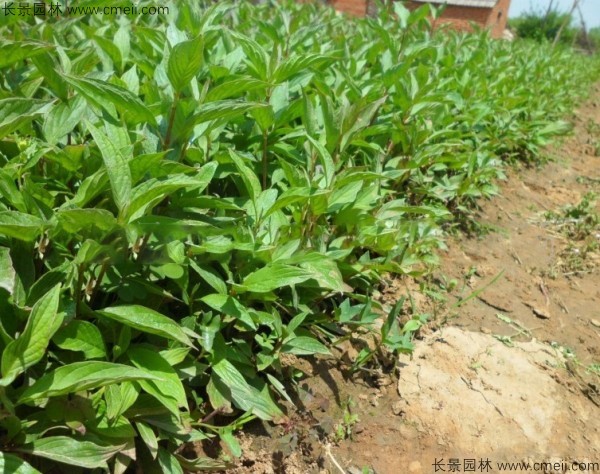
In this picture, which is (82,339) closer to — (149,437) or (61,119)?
(149,437)

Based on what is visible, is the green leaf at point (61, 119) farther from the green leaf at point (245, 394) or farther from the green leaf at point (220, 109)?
the green leaf at point (245, 394)

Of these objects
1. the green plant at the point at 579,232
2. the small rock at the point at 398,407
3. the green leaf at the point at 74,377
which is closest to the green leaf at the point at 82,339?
the green leaf at the point at 74,377

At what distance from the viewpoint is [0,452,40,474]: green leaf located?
3.96 feet

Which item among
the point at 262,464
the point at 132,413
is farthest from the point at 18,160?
the point at 262,464

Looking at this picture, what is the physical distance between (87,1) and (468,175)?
7.97ft

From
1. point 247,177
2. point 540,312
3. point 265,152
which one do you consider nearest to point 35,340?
point 247,177

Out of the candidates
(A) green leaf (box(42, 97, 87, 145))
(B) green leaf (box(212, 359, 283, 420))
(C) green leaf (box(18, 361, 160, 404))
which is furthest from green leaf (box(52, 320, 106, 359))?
(A) green leaf (box(42, 97, 87, 145))

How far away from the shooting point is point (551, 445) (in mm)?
2270

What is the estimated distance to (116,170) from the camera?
1.41 meters

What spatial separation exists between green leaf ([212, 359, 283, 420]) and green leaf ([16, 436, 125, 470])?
0.48 meters

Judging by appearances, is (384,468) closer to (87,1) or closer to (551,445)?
(551,445)

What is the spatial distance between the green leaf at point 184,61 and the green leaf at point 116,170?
0.29 metres

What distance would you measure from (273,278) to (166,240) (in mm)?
353

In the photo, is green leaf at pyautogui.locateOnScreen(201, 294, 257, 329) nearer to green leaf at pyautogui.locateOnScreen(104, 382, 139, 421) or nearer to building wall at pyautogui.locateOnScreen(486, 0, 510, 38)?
green leaf at pyautogui.locateOnScreen(104, 382, 139, 421)
